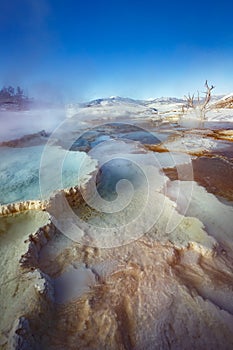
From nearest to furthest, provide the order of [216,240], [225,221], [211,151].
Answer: [216,240] < [225,221] < [211,151]

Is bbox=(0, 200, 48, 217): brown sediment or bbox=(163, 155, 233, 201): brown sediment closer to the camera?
bbox=(0, 200, 48, 217): brown sediment

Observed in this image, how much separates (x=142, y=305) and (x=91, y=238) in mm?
1108

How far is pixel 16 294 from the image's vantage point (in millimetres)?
2002

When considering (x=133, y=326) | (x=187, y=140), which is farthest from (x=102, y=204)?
(x=187, y=140)

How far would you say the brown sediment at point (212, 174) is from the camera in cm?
429

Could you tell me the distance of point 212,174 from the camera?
16.7ft

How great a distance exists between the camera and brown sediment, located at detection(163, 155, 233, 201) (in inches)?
169

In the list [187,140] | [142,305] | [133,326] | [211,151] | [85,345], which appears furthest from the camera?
[187,140]

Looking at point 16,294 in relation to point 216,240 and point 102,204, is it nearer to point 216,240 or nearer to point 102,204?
point 102,204

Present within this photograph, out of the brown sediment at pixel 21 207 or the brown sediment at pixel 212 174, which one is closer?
the brown sediment at pixel 21 207

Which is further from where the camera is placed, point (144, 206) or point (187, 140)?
point (187, 140)

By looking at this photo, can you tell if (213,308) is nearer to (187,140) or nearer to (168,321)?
(168,321)

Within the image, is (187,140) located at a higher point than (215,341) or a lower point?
higher

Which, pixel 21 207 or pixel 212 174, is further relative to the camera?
pixel 212 174
